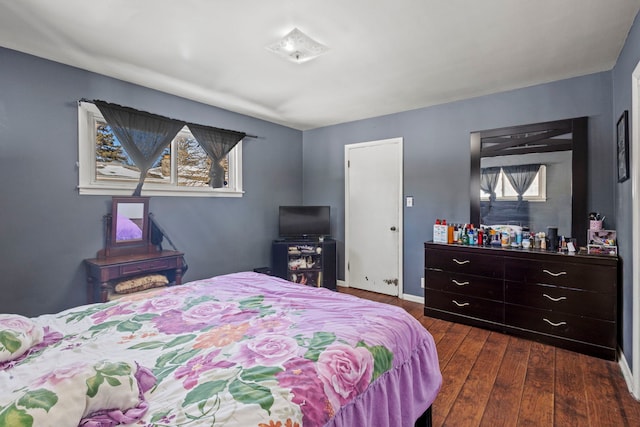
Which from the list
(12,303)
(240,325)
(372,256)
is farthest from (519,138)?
(12,303)

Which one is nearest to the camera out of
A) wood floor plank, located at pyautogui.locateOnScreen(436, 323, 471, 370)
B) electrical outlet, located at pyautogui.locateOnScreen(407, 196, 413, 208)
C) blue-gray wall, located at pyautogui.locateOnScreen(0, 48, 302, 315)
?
blue-gray wall, located at pyautogui.locateOnScreen(0, 48, 302, 315)

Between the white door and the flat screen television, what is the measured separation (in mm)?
350

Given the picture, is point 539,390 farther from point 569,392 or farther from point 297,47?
point 297,47

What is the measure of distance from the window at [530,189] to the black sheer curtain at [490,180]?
0.11 ft

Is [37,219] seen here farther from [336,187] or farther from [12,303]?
[336,187]

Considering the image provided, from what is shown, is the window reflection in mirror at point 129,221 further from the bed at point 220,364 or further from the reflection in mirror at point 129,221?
the bed at point 220,364

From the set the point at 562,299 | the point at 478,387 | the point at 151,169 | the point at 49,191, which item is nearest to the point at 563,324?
the point at 562,299

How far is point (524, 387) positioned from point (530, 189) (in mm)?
1931

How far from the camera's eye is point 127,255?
2977mm

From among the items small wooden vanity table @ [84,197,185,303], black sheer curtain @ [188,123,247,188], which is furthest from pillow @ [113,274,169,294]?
black sheer curtain @ [188,123,247,188]

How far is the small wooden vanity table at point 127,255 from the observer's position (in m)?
2.68

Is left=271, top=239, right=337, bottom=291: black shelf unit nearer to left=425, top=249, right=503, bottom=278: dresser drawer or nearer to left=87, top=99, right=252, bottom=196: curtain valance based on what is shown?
left=425, top=249, right=503, bottom=278: dresser drawer

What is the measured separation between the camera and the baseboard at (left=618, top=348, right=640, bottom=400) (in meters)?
1.99

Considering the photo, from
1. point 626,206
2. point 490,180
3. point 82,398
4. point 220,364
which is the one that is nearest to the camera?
point 82,398
